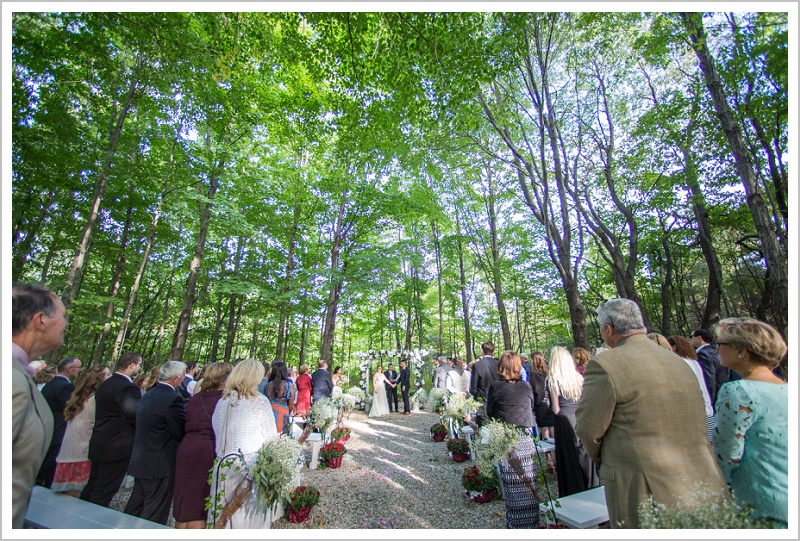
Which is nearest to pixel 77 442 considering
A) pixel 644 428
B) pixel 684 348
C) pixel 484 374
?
pixel 644 428

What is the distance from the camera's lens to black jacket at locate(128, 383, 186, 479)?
316 cm

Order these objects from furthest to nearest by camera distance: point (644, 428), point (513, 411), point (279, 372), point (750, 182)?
point (279, 372)
point (750, 182)
point (513, 411)
point (644, 428)

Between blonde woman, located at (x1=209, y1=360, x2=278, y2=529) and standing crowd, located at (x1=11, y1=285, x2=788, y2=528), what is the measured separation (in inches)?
0.4

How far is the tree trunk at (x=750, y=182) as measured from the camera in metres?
4.58

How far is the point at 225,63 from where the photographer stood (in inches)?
193

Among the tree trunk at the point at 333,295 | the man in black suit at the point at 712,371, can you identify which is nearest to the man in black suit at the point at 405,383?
the tree trunk at the point at 333,295

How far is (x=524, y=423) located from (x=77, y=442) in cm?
503

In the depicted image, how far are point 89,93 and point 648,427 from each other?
13.0 m

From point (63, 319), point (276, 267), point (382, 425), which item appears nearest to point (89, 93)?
point (276, 267)

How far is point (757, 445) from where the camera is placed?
5.46ft

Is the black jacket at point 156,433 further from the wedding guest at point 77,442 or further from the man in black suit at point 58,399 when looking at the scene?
the man in black suit at point 58,399

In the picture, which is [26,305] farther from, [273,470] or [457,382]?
[457,382]

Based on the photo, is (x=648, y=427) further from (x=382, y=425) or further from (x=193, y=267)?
(x=193, y=267)

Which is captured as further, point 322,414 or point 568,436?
point 322,414
